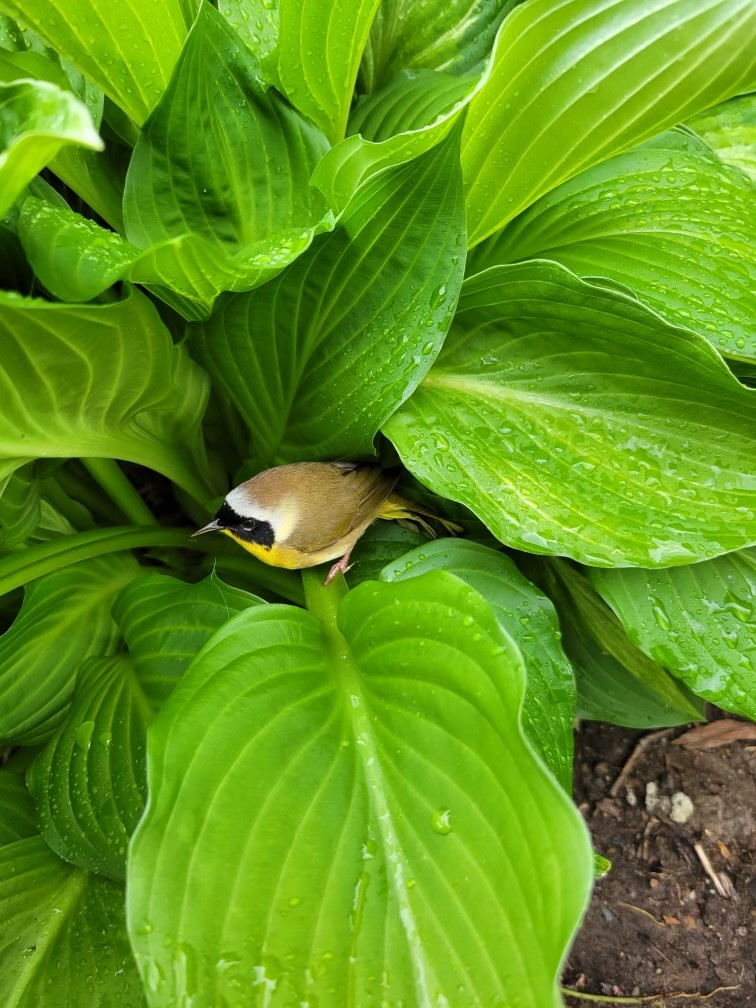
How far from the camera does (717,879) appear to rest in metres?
1.43

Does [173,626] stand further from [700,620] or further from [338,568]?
[700,620]

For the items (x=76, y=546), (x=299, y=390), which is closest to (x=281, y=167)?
(x=299, y=390)

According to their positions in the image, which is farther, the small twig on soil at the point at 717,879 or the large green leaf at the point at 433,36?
the small twig on soil at the point at 717,879

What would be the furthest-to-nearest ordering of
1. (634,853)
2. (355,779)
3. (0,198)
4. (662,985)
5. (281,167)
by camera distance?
(634,853) → (662,985) → (281,167) → (355,779) → (0,198)

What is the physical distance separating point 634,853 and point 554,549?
2.79 ft

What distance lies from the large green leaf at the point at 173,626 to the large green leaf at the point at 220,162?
384 millimetres

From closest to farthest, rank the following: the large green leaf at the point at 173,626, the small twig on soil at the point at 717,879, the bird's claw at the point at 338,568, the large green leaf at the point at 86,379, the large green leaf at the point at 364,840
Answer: the large green leaf at the point at 364,840, the large green leaf at the point at 86,379, the large green leaf at the point at 173,626, the bird's claw at the point at 338,568, the small twig on soil at the point at 717,879

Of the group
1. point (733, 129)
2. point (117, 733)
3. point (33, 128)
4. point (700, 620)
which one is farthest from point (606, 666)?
point (33, 128)

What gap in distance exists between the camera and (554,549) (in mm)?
919

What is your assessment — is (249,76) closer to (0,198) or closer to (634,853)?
(0,198)

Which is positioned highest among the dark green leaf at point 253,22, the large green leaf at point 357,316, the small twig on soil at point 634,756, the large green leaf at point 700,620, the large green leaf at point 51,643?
the dark green leaf at point 253,22

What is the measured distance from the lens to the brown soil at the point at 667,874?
1.33 metres

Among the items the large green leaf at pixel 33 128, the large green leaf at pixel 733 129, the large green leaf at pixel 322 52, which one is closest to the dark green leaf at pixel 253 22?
the large green leaf at pixel 322 52

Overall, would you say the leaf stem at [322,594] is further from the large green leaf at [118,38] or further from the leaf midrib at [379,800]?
the large green leaf at [118,38]
